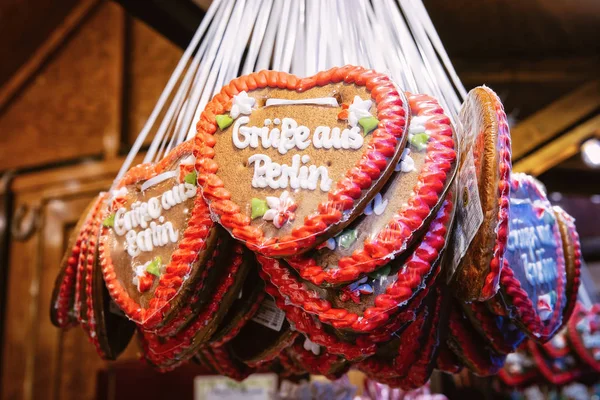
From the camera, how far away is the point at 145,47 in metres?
3.33

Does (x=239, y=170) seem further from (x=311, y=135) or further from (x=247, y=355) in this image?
(x=247, y=355)

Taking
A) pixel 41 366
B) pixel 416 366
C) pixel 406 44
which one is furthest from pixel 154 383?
pixel 406 44

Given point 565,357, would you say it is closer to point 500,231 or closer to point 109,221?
Answer: point 500,231

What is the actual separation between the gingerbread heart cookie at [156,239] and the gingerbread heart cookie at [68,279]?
143 millimetres

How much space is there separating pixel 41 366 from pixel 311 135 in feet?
8.97

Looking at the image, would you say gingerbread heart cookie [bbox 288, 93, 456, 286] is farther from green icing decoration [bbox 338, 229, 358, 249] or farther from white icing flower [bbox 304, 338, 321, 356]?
white icing flower [bbox 304, 338, 321, 356]

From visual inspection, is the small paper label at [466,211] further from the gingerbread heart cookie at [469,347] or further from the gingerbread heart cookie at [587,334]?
the gingerbread heart cookie at [587,334]

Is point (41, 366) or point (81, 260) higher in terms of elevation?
point (81, 260)

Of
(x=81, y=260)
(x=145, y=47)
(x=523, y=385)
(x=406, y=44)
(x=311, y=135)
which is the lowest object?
(x=523, y=385)

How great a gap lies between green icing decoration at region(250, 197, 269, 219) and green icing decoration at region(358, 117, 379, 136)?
0.54 feet

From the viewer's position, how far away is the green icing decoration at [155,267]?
991 mm

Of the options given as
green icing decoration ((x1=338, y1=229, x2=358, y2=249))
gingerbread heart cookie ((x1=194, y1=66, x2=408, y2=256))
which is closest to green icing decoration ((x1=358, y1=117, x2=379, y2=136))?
gingerbread heart cookie ((x1=194, y1=66, x2=408, y2=256))

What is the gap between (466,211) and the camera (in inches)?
35.0

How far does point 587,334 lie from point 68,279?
164cm
